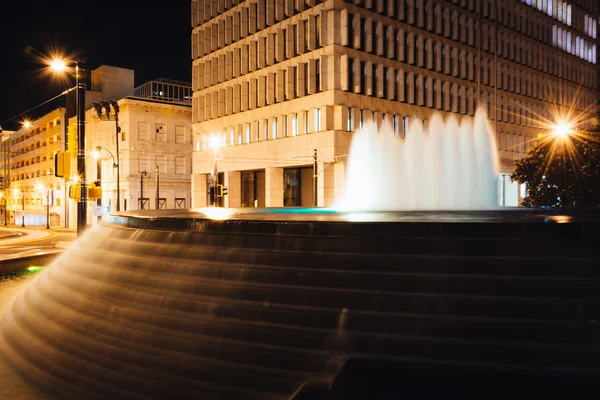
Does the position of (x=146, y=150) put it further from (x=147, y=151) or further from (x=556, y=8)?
(x=556, y=8)

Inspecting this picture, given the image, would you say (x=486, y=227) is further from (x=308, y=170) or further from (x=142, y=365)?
(x=308, y=170)

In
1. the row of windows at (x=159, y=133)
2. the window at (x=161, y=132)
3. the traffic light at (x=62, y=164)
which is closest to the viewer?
the traffic light at (x=62, y=164)

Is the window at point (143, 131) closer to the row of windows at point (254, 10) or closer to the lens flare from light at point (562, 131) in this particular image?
the row of windows at point (254, 10)

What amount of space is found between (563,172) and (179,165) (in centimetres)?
4231

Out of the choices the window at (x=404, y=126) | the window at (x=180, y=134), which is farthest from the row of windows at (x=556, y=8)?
the window at (x=180, y=134)

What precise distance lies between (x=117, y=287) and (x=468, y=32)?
53.2 metres

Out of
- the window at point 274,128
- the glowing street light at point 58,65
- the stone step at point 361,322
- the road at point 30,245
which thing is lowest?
the road at point 30,245

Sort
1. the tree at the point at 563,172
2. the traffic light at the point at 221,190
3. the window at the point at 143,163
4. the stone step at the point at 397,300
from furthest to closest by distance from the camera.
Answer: the window at the point at 143,163, the traffic light at the point at 221,190, the tree at the point at 563,172, the stone step at the point at 397,300

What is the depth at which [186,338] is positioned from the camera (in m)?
6.38

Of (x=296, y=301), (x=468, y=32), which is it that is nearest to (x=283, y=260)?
(x=296, y=301)

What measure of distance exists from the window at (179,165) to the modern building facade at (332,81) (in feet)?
15.8

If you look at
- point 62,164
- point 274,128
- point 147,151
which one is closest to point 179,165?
point 147,151

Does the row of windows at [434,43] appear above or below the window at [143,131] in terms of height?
above

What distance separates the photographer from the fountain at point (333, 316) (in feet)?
16.9
